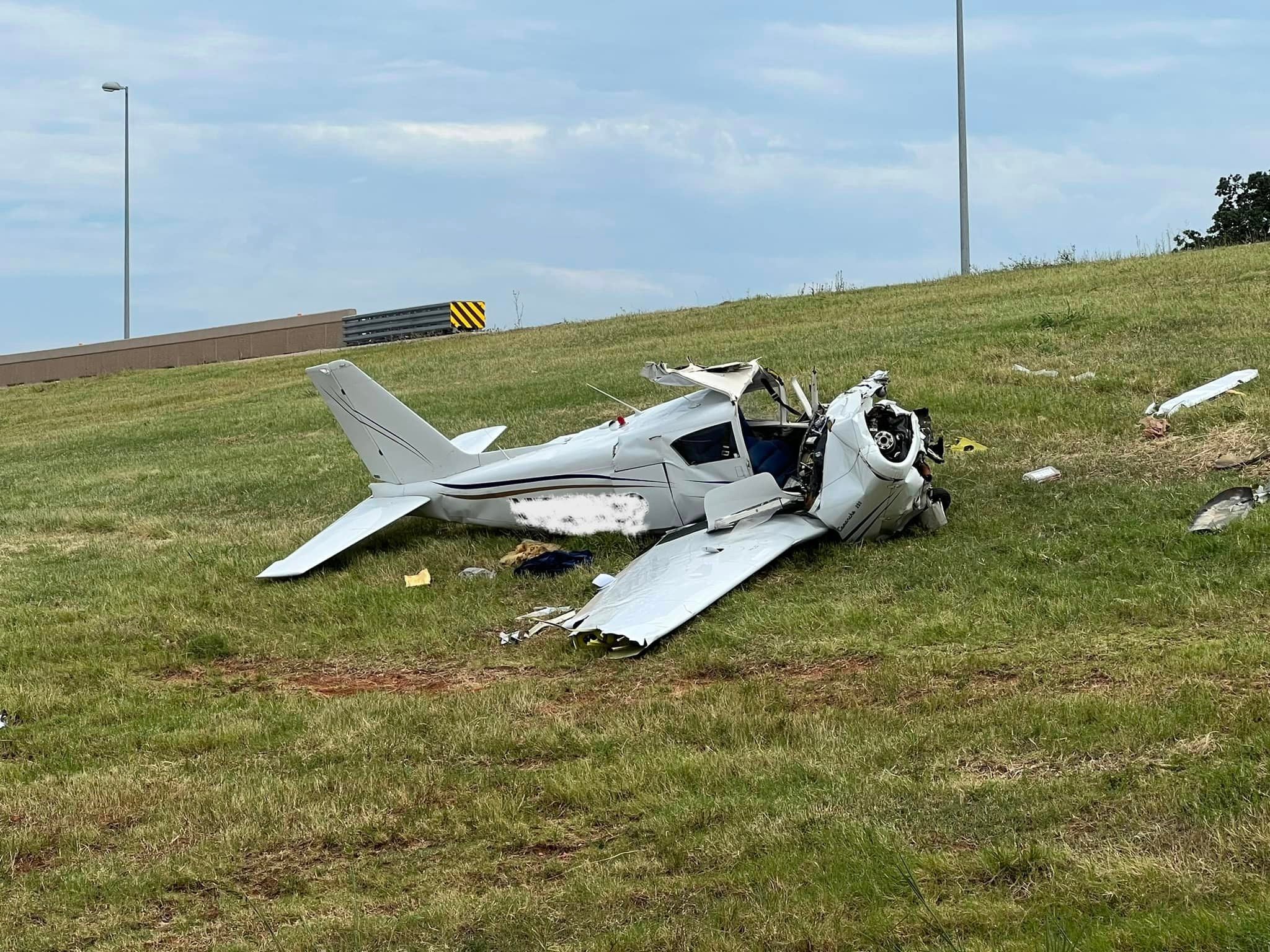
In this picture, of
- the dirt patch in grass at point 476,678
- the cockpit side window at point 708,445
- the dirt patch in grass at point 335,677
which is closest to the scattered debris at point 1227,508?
the dirt patch in grass at point 476,678

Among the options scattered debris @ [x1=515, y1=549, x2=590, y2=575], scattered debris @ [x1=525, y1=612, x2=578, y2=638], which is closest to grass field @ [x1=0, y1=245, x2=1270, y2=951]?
scattered debris @ [x1=525, y1=612, x2=578, y2=638]

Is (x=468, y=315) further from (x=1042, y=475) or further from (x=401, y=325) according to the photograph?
(x=1042, y=475)

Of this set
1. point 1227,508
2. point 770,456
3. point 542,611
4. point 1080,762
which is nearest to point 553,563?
point 542,611

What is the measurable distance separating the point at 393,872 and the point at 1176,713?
4265 mm

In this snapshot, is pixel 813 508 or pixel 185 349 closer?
pixel 813 508

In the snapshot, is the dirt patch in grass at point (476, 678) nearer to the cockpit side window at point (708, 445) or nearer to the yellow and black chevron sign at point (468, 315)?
the cockpit side window at point (708, 445)

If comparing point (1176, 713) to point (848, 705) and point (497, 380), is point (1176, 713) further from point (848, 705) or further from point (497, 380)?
point (497, 380)

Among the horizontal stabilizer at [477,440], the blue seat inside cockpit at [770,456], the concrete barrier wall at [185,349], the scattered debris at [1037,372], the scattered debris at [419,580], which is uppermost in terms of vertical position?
the concrete barrier wall at [185,349]

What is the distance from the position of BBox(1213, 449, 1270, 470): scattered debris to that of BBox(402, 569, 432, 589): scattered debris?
795cm

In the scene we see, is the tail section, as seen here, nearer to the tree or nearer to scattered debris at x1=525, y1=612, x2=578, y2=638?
scattered debris at x1=525, y1=612, x2=578, y2=638

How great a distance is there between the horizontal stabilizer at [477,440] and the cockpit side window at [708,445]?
3.35m

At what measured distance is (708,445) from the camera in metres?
12.5

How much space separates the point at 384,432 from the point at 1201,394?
9.64m

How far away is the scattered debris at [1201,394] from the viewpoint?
14966 millimetres
